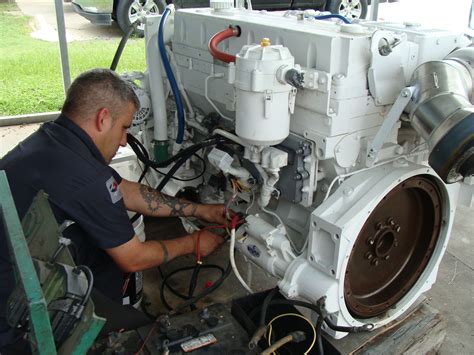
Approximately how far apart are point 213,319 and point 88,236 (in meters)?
0.52

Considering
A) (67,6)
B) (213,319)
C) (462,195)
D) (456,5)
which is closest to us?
(213,319)

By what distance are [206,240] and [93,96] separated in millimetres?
693

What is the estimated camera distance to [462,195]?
1.85 metres

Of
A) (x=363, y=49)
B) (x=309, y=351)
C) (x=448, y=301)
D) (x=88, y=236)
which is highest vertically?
(x=363, y=49)

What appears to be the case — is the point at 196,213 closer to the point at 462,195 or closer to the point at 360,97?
the point at 360,97

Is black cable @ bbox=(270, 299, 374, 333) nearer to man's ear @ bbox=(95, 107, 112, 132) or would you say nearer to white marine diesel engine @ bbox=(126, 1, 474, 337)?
white marine diesel engine @ bbox=(126, 1, 474, 337)

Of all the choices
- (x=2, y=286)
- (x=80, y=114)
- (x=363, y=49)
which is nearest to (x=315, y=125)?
(x=363, y=49)

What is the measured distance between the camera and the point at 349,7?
6953 millimetres

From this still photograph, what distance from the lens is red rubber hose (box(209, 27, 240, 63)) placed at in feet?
5.63

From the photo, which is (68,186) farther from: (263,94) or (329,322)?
(329,322)

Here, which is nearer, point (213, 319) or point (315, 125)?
point (213, 319)

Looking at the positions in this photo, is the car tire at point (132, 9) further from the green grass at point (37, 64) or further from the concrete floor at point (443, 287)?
the concrete floor at point (443, 287)

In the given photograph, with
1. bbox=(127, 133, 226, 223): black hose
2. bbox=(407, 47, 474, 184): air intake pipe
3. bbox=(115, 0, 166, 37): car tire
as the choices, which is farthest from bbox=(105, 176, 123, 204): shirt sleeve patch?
bbox=(115, 0, 166, 37): car tire

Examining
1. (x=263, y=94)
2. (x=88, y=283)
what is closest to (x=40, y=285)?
(x=88, y=283)
